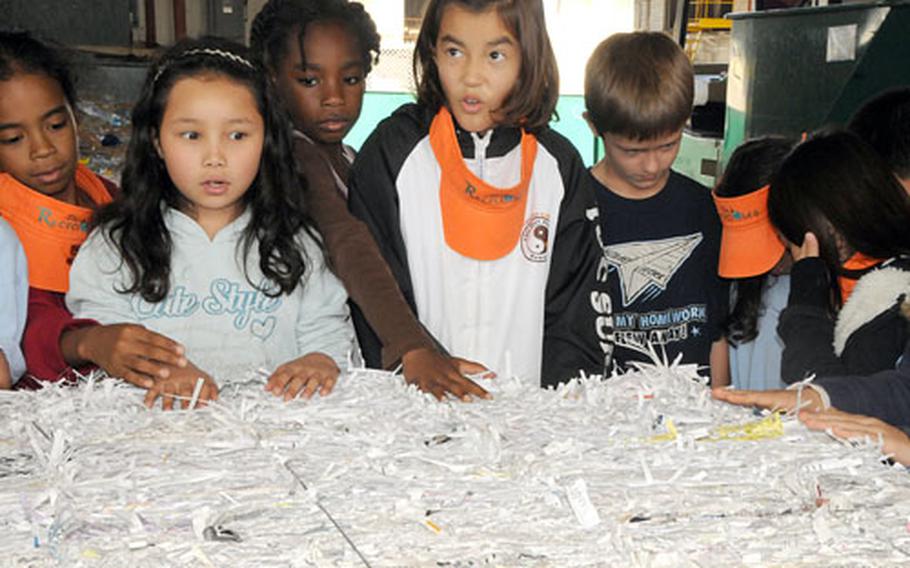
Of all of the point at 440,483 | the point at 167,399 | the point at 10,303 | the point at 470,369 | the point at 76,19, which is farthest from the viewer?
→ the point at 76,19

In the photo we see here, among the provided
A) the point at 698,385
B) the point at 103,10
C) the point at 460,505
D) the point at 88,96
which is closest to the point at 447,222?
the point at 698,385

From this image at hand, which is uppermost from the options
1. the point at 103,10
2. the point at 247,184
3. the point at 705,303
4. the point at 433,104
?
the point at 103,10

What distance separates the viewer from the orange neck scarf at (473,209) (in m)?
1.96

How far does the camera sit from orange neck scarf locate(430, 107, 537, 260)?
6.42 ft

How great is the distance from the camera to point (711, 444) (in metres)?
1.16

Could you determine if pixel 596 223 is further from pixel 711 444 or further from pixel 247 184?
pixel 711 444

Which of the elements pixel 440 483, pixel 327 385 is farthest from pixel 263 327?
pixel 440 483

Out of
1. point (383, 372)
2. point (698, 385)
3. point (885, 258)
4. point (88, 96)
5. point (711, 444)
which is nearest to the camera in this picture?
point (711, 444)

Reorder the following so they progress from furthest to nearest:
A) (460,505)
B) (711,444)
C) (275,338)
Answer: (275,338) → (711,444) → (460,505)

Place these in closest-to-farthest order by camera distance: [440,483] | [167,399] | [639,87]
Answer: [440,483]
[167,399]
[639,87]

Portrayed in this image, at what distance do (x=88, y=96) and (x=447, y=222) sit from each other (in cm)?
197

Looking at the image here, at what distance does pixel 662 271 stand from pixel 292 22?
1068mm

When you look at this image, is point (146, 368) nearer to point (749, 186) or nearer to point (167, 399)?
point (167, 399)

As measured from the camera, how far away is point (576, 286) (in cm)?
203
